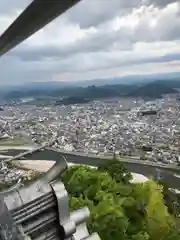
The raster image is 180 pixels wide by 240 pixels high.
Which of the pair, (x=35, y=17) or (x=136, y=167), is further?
(x=136, y=167)

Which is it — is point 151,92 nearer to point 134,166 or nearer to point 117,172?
point 134,166

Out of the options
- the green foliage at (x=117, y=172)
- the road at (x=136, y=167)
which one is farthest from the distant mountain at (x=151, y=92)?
the green foliage at (x=117, y=172)

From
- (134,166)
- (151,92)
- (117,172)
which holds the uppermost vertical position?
(117,172)

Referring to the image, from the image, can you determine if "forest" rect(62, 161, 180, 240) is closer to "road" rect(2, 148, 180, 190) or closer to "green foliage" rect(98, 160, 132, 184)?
"green foliage" rect(98, 160, 132, 184)

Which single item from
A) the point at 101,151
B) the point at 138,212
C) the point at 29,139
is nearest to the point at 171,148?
the point at 101,151

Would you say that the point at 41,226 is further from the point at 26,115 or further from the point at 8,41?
the point at 26,115

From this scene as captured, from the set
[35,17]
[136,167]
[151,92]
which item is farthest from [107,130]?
[35,17]

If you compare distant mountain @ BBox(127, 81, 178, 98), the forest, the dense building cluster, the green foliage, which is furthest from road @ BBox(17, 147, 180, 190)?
distant mountain @ BBox(127, 81, 178, 98)

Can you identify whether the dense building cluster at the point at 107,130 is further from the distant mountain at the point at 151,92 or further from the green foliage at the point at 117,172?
the distant mountain at the point at 151,92

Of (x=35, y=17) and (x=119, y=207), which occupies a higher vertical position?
(x=35, y=17)
